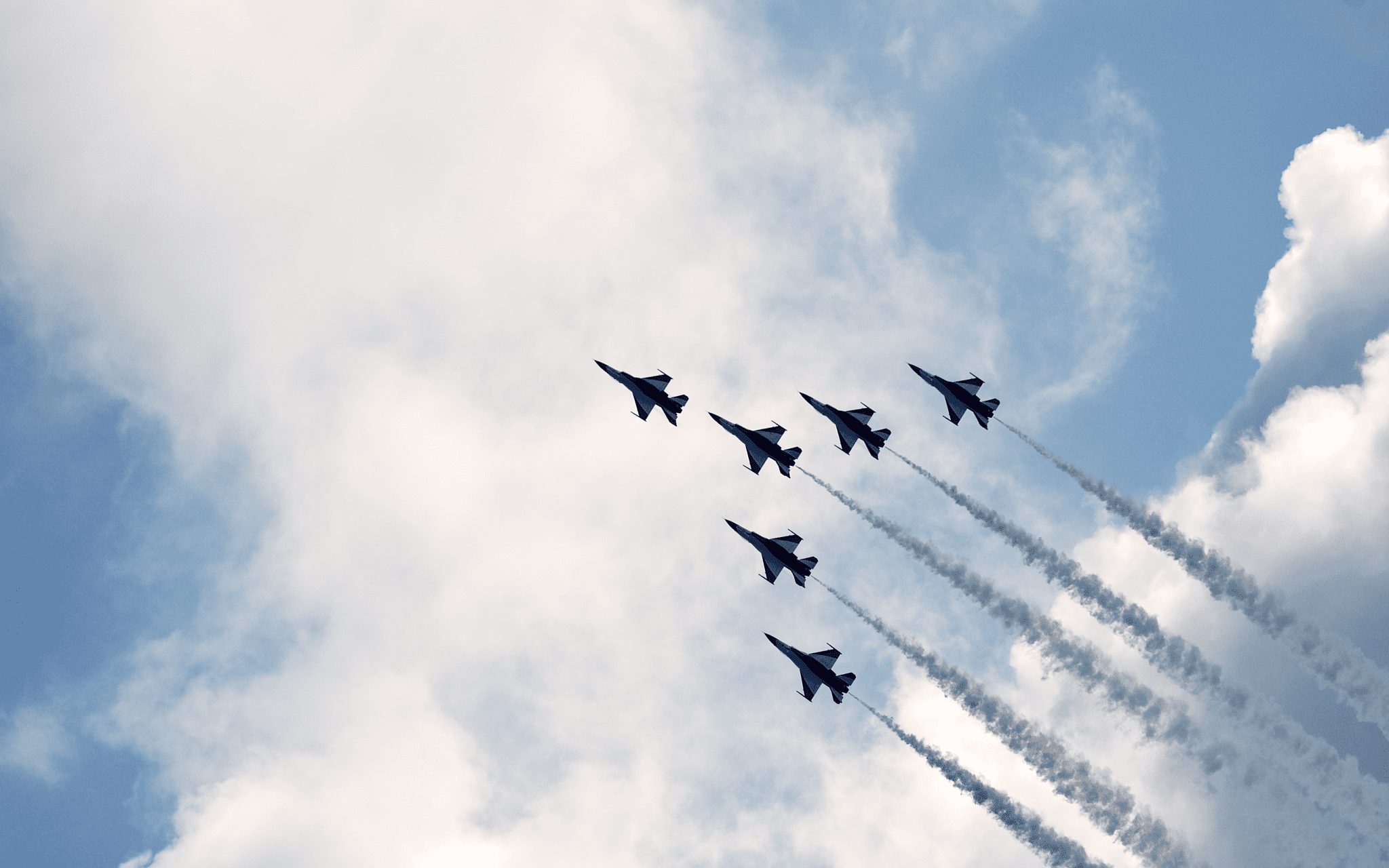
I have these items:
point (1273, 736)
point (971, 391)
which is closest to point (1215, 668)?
point (1273, 736)

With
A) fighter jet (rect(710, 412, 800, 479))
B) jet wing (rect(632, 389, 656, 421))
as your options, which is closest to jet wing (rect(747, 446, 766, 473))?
fighter jet (rect(710, 412, 800, 479))

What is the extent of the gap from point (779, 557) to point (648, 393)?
24670 mm

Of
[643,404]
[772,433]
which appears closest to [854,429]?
[772,433]

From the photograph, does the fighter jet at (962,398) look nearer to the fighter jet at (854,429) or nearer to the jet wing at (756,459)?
the fighter jet at (854,429)

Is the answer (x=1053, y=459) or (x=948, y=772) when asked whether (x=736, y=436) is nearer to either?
(x=1053, y=459)

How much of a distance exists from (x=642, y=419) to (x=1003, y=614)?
1852 inches

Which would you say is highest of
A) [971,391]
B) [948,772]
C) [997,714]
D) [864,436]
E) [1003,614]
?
[971,391]

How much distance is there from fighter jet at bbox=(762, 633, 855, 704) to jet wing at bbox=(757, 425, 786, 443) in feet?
76.0

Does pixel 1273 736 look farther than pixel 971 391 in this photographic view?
No

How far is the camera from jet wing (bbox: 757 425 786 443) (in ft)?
428

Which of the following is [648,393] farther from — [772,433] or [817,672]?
[817,672]

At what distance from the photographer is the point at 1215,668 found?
125m

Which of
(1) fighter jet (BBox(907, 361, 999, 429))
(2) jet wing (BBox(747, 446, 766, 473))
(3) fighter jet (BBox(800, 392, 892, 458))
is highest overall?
(1) fighter jet (BBox(907, 361, 999, 429))

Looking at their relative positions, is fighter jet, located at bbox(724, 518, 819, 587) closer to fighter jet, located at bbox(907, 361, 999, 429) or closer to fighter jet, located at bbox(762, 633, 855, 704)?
fighter jet, located at bbox(762, 633, 855, 704)
